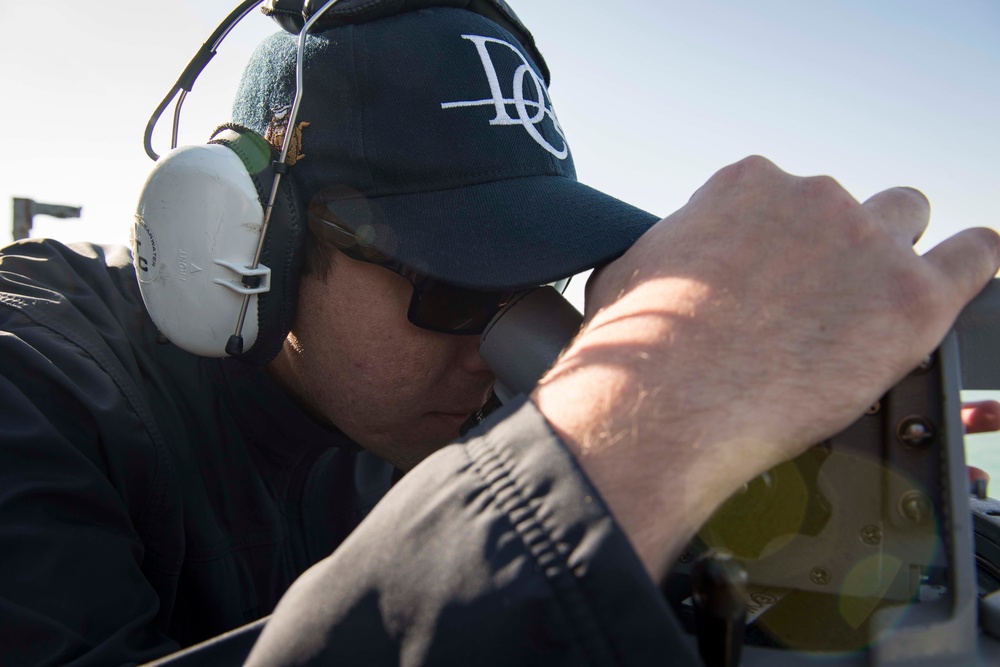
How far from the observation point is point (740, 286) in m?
0.77

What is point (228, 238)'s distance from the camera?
123cm

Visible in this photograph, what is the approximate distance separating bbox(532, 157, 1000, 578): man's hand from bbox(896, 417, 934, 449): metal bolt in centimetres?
7

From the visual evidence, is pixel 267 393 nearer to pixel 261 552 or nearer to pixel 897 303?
pixel 261 552

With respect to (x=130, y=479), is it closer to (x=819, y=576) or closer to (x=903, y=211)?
(x=819, y=576)

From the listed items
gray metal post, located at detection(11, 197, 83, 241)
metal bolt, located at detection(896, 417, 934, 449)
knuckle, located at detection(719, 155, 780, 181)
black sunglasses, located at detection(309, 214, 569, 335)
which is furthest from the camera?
gray metal post, located at detection(11, 197, 83, 241)

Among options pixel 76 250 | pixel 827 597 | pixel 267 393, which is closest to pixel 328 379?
pixel 267 393

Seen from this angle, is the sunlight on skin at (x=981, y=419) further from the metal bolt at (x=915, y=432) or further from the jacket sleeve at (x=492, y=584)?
the jacket sleeve at (x=492, y=584)

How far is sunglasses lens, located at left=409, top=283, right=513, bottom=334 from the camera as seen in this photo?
49.7 inches

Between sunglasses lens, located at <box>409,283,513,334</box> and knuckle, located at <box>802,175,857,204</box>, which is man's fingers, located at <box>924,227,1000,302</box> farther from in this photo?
sunglasses lens, located at <box>409,283,513,334</box>

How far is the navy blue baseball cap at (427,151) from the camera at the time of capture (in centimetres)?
122

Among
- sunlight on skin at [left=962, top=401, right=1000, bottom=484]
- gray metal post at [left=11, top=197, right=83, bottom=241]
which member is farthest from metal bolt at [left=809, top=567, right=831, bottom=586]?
gray metal post at [left=11, top=197, right=83, bottom=241]

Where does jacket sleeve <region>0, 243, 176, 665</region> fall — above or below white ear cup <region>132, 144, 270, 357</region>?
below

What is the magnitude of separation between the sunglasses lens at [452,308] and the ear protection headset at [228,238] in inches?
9.9

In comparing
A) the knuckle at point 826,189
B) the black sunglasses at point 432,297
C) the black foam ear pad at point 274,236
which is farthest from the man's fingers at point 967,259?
the black foam ear pad at point 274,236
